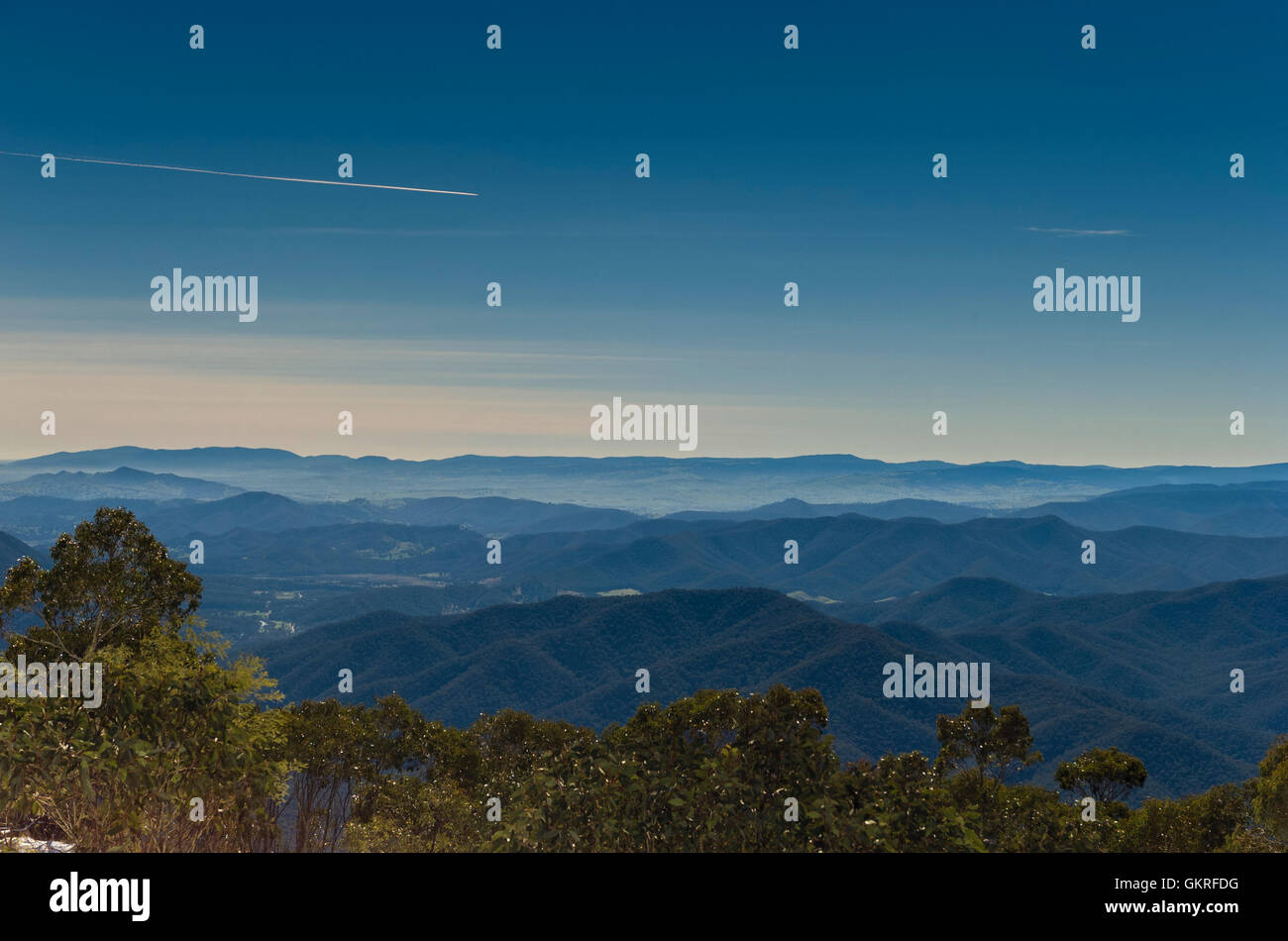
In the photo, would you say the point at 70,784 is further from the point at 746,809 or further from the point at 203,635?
the point at 746,809

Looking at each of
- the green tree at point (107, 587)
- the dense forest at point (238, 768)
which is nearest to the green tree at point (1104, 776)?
the dense forest at point (238, 768)

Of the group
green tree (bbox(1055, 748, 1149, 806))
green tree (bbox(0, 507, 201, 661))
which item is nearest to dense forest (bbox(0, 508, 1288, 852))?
green tree (bbox(0, 507, 201, 661))

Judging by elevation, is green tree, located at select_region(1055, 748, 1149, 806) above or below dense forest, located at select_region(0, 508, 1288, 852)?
below

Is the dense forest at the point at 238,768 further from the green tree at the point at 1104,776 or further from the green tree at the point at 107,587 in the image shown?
the green tree at the point at 1104,776

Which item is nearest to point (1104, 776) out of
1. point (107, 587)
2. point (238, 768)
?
point (107, 587)

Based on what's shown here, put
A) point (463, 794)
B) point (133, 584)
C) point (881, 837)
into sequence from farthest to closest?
point (463, 794)
point (133, 584)
point (881, 837)

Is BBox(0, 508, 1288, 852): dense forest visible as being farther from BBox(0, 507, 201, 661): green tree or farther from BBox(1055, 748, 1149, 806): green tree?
BBox(1055, 748, 1149, 806): green tree
